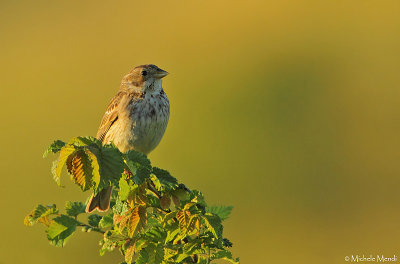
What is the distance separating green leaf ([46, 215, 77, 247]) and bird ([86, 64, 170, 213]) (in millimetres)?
2153

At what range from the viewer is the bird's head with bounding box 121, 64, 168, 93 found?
6.80 metres

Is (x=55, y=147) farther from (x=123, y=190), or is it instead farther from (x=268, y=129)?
(x=268, y=129)

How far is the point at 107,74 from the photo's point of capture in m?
17.1

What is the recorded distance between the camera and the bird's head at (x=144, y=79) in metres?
6.80

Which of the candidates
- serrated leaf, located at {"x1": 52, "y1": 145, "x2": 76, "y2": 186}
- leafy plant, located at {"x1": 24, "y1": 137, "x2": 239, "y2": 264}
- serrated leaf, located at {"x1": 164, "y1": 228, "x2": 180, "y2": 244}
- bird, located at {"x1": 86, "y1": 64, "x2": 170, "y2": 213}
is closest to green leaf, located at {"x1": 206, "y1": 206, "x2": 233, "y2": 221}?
leafy plant, located at {"x1": 24, "y1": 137, "x2": 239, "y2": 264}

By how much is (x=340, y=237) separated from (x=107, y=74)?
736cm

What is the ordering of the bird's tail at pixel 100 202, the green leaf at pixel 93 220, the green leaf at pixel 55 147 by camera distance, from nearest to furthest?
the green leaf at pixel 55 147, the green leaf at pixel 93 220, the bird's tail at pixel 100 202

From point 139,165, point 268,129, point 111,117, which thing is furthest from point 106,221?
point 268,129

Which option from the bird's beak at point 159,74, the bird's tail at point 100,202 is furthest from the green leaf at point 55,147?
the bird's beak at point 159,74

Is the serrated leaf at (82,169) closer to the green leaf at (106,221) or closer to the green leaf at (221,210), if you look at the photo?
the green leaf at (106,221)

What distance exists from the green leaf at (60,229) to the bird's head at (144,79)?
8.60 feet

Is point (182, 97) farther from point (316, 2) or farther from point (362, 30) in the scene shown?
point (316, 2)

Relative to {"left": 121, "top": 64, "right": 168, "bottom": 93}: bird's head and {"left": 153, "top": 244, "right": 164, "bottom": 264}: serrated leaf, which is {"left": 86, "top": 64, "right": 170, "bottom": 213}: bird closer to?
{"left": 121, "top": 64, "right": 168, "bottom": 93}: bird's head

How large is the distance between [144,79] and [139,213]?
2.93 meters
